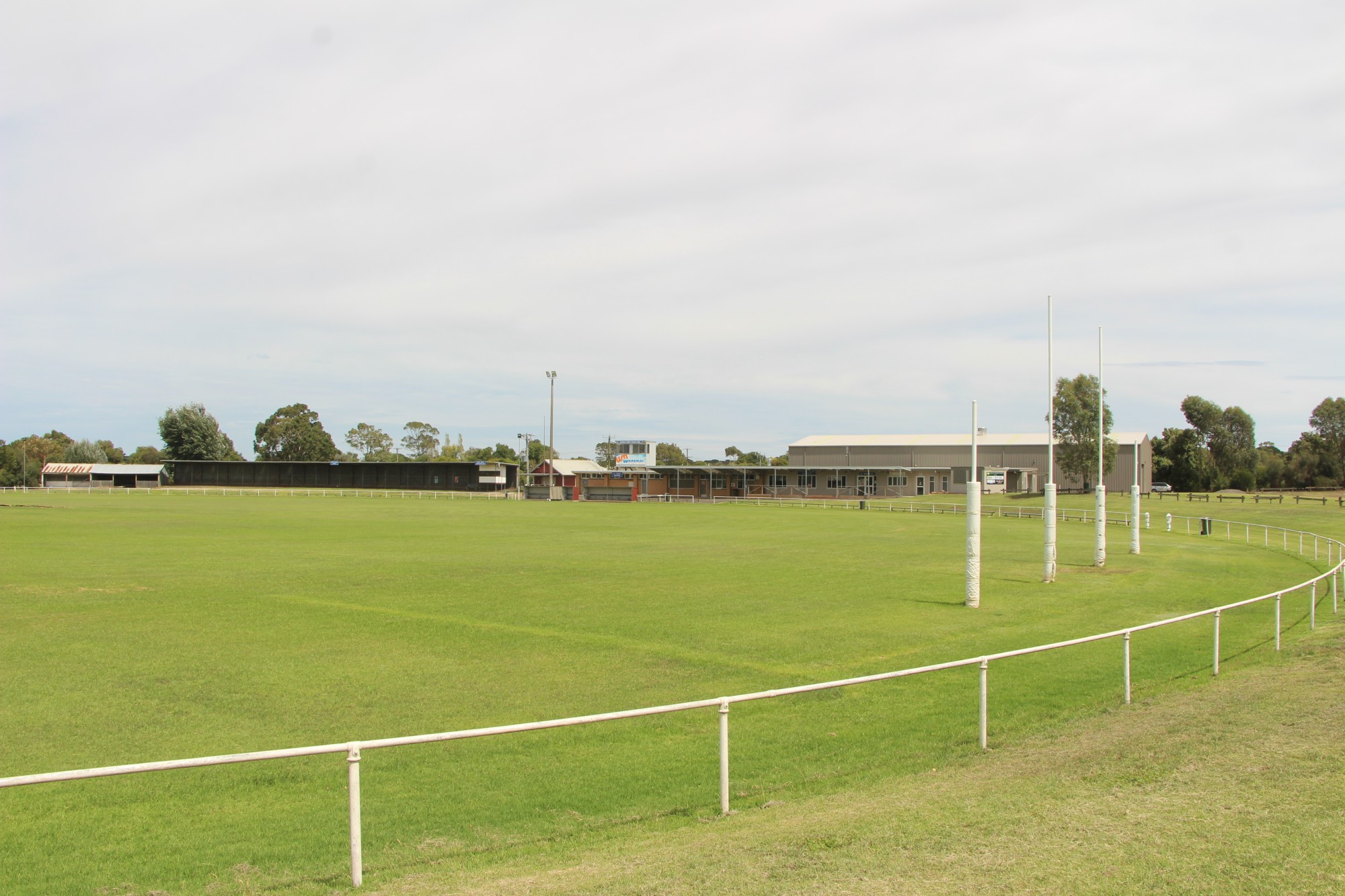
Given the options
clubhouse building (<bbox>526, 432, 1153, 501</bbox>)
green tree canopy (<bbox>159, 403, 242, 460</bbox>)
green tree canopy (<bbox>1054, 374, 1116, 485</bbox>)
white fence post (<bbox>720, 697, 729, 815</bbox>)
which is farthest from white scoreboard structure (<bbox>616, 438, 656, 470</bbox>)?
white fence post (<bbox>720, 697, 729, 815</bbox>)

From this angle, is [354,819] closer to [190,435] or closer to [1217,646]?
[1217,646]

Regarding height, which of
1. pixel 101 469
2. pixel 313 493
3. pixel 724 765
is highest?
pixel 101 469

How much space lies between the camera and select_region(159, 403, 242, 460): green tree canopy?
14362 cm

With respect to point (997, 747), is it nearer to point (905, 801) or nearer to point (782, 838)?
point (905, 801)

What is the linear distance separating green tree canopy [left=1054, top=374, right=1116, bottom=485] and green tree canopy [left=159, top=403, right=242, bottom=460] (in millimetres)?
123299

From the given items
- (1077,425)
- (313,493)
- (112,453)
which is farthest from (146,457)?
(1077,425)

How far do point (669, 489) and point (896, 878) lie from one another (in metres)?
104

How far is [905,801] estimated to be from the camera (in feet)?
25.8

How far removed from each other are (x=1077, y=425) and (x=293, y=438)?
13151 cm

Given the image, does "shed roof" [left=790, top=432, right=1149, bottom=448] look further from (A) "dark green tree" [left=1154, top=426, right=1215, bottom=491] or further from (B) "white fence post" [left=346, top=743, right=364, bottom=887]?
(B) "white fence post" [left=346, top=743, right=364, bottom=887]

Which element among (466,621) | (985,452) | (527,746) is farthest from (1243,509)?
(527,746)

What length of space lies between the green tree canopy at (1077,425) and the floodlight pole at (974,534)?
83494 mm

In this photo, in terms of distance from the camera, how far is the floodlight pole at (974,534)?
22125mm

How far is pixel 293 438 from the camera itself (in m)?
168
